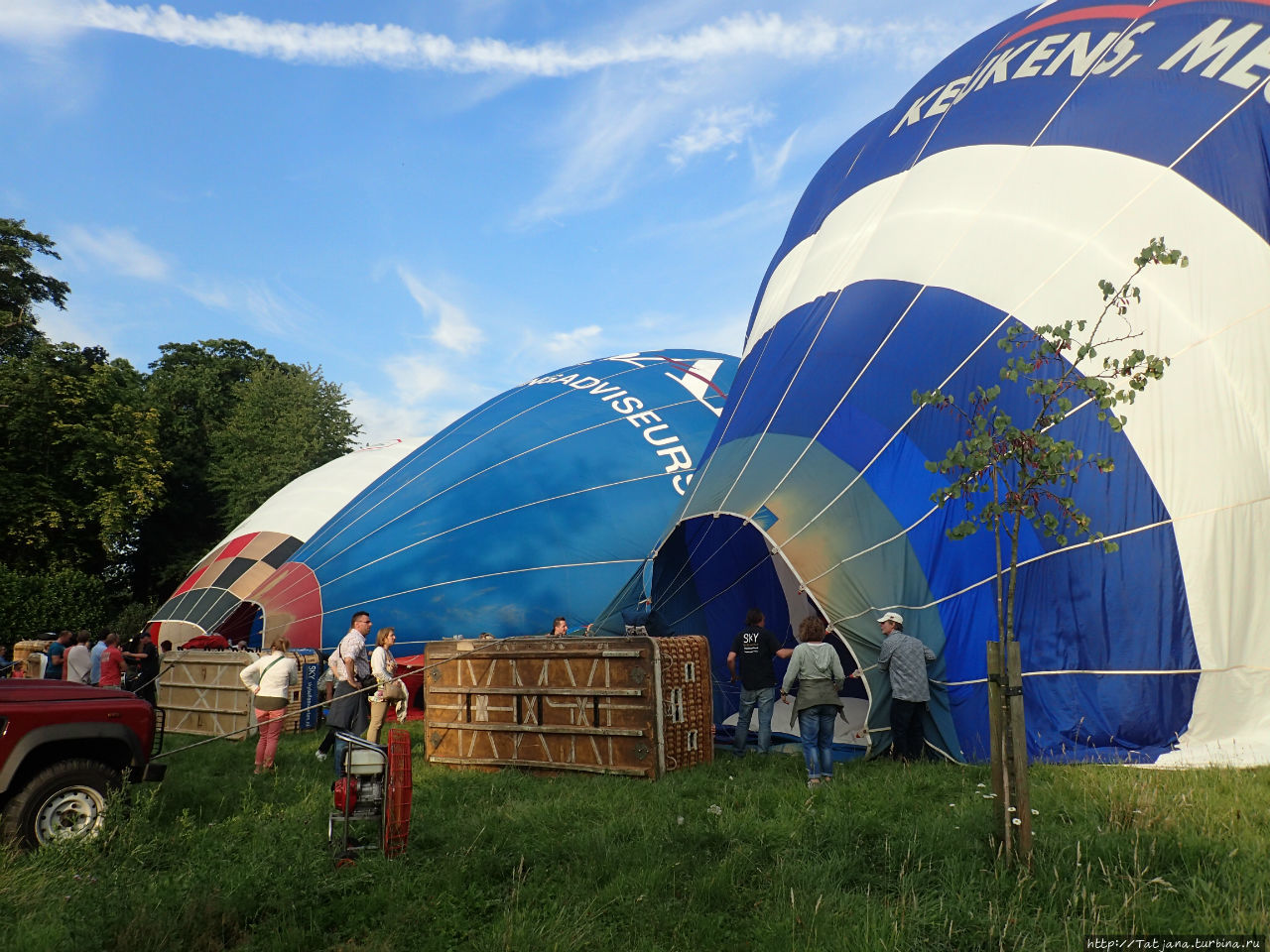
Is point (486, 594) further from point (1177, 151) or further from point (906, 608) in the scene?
point (1177, 151)

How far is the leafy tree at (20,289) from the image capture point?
104ft

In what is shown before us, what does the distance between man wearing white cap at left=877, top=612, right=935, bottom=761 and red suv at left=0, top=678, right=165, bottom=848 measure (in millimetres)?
4897

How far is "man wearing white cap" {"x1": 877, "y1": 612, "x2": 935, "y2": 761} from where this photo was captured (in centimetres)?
692

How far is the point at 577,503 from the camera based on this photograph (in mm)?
12461

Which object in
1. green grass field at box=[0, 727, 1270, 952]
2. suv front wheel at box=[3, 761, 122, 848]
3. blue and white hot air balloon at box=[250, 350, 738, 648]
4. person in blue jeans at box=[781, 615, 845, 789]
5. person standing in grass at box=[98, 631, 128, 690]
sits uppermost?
blue and white hot air balloon at box=[250, 350, 738, 648]

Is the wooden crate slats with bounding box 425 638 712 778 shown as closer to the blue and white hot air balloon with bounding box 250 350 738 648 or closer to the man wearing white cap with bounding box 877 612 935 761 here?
the man wearing white cap with bounding box 877 612 935 761

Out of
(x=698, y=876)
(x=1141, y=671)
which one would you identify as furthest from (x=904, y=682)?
(x=698, y=876)

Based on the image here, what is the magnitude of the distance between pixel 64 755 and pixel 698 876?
3.74 metres

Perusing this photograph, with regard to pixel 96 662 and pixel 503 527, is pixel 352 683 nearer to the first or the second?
pixel 503 527

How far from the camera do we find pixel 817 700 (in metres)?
6.98

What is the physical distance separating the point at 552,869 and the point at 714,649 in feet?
20.8

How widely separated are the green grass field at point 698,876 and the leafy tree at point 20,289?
3140 centimetres

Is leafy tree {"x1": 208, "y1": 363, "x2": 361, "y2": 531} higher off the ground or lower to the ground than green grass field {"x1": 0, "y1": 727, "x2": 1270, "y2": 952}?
higher

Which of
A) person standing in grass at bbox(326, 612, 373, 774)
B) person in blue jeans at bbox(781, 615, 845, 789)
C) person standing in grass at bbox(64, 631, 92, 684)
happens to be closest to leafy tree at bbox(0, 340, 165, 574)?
person standing in grass at bbox(64, 631, 92, 684)
